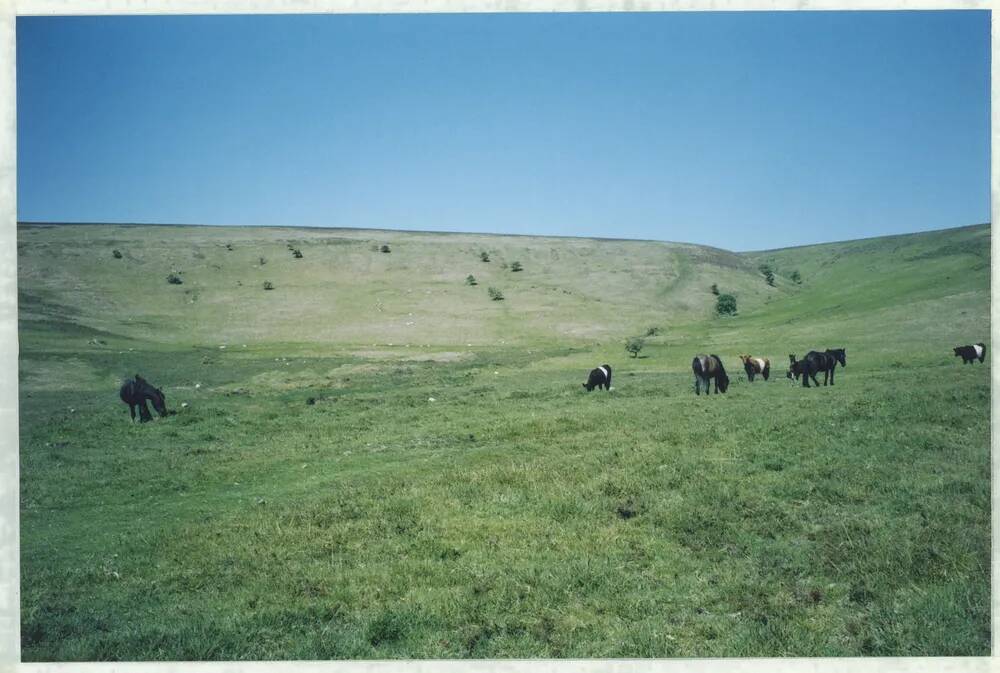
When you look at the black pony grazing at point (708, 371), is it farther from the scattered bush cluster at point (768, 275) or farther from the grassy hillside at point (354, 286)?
the scattered bush cluster at point (768, 275)

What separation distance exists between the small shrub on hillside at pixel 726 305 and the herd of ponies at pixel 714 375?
28.3 m

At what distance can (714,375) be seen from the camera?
20500 millimetres

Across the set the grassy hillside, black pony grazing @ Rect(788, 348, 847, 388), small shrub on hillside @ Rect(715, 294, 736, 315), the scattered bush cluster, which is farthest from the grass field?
the scattered bush cluster

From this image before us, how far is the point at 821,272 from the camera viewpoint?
7194 centimetres

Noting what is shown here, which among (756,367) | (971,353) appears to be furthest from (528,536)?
(971,353)

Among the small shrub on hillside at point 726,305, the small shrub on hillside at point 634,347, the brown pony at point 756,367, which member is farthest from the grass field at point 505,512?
the small shrub on hillside at point 726,305

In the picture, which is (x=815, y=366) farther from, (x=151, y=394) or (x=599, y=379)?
(x=151, y=394)

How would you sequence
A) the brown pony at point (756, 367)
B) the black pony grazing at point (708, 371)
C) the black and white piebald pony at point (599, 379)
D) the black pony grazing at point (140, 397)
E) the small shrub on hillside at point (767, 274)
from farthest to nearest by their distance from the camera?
1. the small shrub on hillside at point (767, 274)
2. the brown pony at point (756, 367)
3. the black and white piebald pony at point (599, 379)
4. the black pony grazing at point (708, 371)
5. the black pony grazing at point (140, 397)

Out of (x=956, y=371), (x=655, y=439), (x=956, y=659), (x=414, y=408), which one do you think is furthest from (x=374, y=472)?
(x=956, y=371)

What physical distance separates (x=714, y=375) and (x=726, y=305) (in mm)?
35626

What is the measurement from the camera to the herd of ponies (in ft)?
62.3

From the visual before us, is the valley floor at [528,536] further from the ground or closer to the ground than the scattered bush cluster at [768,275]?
closer to the ground

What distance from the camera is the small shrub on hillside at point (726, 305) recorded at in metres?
53.7

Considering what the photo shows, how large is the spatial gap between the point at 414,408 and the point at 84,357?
18.6 m
